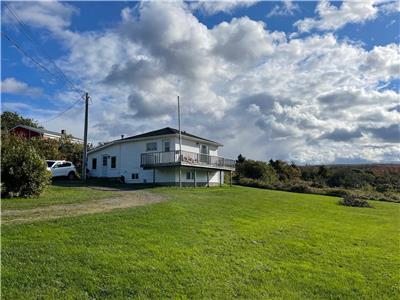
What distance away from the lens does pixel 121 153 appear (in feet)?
112

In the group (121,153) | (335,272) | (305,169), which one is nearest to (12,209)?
(335,272)

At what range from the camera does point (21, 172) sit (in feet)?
50.8

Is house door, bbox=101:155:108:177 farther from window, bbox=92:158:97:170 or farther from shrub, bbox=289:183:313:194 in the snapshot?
shrub, bbox=289:183:313:194

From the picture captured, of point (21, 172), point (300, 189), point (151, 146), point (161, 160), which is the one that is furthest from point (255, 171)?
point (21, 172)

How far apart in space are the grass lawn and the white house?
713 inches

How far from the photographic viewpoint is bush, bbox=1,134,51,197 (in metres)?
15.3

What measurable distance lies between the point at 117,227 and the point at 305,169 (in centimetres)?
5309

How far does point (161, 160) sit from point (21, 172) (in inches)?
600

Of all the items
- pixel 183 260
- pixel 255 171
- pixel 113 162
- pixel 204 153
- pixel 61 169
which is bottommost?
pixel 183 260

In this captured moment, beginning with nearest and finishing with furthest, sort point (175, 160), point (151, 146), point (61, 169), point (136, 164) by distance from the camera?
point (175, 160), point (61, 169), point (151, 146), point (136, 164)

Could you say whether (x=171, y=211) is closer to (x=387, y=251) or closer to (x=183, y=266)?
(x=183, y=266)

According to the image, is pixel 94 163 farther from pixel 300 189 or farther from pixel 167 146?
pixel 300 189

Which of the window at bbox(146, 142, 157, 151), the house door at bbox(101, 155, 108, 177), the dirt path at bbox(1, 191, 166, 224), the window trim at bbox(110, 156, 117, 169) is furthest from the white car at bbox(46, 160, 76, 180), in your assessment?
the dirt path at bbox(1, 191, 166, 224)

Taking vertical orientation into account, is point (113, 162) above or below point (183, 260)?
above
